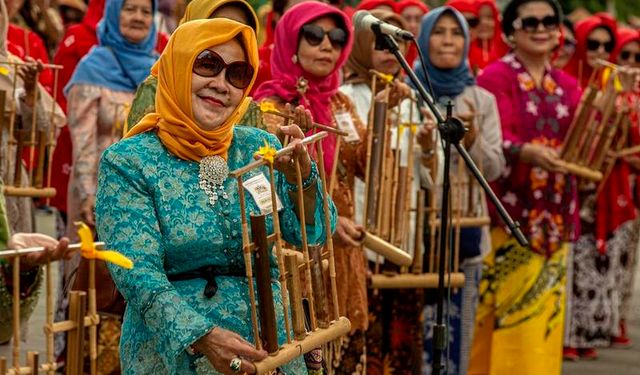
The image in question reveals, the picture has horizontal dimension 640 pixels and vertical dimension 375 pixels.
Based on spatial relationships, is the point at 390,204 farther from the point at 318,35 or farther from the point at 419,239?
the point at 318,35

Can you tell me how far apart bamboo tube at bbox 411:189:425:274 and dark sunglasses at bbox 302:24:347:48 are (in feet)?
2.83

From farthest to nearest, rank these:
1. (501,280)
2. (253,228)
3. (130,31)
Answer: (501,280) < (130,31) < (253,228)

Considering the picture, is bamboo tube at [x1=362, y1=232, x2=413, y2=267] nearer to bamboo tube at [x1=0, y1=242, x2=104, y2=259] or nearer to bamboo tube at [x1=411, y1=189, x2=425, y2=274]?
bamboo tube at [x1=411, y1=189, x2=425, y2=274]

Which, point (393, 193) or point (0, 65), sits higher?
point (0, 65)

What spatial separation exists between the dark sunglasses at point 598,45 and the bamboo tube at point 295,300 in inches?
268

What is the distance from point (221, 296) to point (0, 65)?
8.90 ft

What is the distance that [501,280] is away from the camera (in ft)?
27.4

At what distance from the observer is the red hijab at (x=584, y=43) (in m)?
10.7

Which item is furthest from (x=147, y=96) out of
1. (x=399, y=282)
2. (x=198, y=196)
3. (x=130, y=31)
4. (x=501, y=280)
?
(x=501, y=280)

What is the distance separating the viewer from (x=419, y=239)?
684 cm

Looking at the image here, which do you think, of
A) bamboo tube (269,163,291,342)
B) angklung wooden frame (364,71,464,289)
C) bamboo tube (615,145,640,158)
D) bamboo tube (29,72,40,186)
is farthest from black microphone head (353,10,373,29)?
bamboo tube (615,145,640,158)

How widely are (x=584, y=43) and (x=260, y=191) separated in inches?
269

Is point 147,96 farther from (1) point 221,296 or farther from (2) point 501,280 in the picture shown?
(2) point 501,280

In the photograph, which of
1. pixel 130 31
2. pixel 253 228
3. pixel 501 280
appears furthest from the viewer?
pixel 501 280
